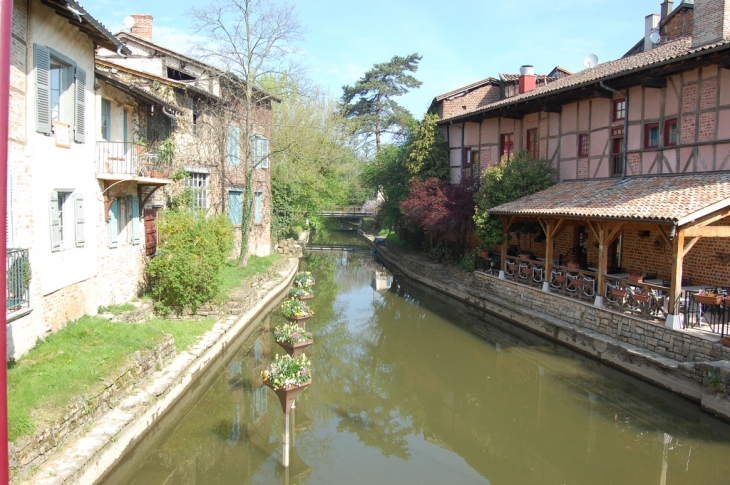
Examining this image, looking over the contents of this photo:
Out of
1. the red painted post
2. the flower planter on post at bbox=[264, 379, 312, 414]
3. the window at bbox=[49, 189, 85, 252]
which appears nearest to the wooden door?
the window at bbox=[49, 189, 85, 252]

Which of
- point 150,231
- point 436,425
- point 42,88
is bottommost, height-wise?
point 436,425

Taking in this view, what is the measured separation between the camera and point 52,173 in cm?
985

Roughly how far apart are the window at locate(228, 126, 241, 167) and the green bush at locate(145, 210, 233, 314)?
7.32 m

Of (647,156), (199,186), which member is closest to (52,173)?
(199,186)

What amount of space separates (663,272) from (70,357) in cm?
1475

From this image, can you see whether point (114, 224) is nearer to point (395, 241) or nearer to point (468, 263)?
point (468, 263)

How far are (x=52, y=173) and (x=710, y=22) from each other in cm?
1605

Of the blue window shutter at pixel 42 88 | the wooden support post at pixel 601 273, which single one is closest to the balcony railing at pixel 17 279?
the blue window shutter at pixel 42 88

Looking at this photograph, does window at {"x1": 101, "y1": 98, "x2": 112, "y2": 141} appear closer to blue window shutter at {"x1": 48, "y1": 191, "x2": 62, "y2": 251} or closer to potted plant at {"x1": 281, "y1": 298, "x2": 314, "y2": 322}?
blue window shutter at {"x1": 48, "y1": 191, "x2": 62, "y2": 251}

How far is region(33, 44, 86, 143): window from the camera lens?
30.0ft

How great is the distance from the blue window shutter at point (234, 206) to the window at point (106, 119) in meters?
9.72

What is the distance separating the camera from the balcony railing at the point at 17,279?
8.12 metres

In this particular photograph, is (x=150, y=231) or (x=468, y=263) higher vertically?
(x=150, y=231)

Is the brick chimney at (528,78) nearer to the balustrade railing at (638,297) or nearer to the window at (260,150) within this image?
the window at (260,150)
